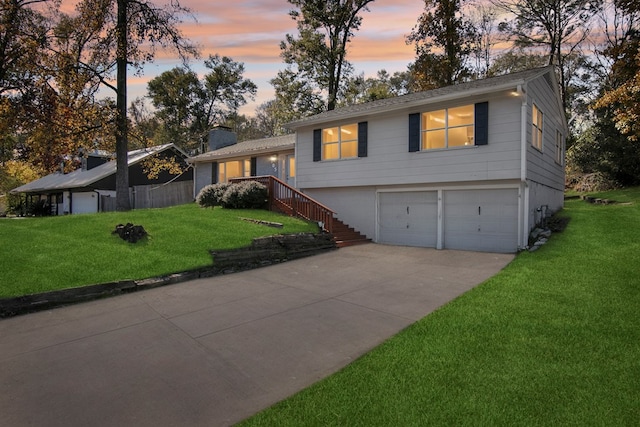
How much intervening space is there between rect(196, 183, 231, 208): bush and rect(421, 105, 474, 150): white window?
8260 millimetres

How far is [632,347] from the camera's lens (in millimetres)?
3547

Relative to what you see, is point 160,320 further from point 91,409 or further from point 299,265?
point 299,265

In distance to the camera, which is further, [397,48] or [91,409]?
[397,48]

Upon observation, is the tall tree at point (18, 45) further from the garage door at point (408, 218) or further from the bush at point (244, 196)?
the garage door at point (408, 218)

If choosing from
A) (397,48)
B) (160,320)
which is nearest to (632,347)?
(160,320)

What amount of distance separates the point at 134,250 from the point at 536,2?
29.1 metres

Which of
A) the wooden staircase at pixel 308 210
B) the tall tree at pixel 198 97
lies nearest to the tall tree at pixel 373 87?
→ the tall tree at pixel 198 97

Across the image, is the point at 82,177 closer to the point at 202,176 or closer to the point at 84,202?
the point at 84,202

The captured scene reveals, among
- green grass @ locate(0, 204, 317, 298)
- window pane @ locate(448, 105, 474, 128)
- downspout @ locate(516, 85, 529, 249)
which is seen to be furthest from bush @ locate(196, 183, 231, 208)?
downspout @ locate(516, 85, 529, 249)

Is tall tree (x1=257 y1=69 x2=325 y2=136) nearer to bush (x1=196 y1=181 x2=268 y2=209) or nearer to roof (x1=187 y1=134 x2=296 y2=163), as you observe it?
roof (x1=187 y1=134 x2=296 y2=163)

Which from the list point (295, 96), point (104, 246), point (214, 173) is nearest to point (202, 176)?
point (214, 173)

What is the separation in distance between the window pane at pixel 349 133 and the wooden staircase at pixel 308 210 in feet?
9.21

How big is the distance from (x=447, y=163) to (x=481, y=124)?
56.6 inches

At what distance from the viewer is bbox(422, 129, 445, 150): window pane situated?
36.6ft
